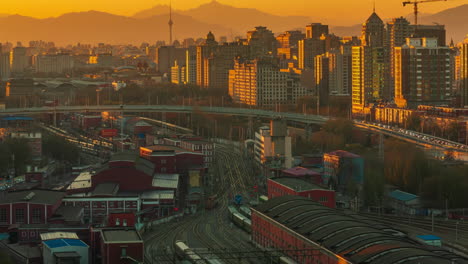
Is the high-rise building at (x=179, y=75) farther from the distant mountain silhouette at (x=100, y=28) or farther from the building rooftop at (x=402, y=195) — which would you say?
the distant mountain silhouette at (x=100, y=28)

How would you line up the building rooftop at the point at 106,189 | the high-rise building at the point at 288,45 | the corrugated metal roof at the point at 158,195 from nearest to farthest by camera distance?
1. the building rooftop at the point at 106,189
2. the corrugated metal roof at the point at 158,195
3. the high-rise building at the point at 288,45

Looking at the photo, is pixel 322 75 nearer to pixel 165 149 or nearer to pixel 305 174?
pixel 165 149

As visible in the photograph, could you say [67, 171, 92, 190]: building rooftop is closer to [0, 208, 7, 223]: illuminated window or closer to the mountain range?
[0, 208, 7, 223]: illuminated window

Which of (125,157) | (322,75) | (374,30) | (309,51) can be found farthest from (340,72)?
(125,157)

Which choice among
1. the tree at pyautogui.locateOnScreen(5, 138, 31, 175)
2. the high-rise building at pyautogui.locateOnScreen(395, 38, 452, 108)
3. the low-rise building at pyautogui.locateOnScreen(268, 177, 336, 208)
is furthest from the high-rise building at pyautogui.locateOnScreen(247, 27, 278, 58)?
the low-rise building at pyautogui.locateOnScreen(268, 177, 336, 208)

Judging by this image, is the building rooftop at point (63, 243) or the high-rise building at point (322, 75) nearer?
the building rooftop at point (63, 243)

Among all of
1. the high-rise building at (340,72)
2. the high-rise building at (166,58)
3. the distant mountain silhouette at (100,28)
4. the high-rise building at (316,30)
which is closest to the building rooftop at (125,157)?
the high-rise building at (340,72)
